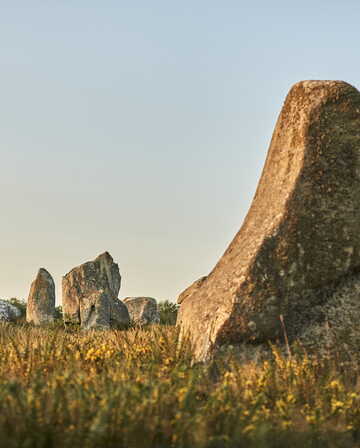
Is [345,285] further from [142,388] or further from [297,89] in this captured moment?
[142,388]

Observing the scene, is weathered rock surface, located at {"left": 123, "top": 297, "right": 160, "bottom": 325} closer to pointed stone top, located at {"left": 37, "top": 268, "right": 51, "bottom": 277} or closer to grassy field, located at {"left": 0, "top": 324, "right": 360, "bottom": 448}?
pointed stone top, located at {"left": 37, "top": 268, "right": 51, "bottom": 277}

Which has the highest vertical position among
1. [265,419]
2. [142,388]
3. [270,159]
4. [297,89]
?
[297,89]

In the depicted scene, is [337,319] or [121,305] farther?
[121,305]

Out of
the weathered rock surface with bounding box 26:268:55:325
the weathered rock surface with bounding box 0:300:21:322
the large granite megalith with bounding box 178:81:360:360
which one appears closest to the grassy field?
the large granite megalith with bounding box 178:81:360:360

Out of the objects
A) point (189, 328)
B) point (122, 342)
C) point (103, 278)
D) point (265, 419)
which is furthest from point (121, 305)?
point (265, 419)

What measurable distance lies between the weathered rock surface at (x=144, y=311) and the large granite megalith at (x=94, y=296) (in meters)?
1.30

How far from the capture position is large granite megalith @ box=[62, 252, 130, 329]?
26828mm

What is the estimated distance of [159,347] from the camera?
33.8 feet

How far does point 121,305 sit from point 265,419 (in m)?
20.9

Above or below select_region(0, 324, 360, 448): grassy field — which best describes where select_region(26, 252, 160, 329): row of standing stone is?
above

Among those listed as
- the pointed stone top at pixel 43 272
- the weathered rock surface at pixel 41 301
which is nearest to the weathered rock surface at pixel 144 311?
the weathered rock surface at pixel 41 301

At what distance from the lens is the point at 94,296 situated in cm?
2714

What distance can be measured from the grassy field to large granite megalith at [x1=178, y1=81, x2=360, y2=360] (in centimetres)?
68

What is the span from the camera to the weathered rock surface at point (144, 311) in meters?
30.7
